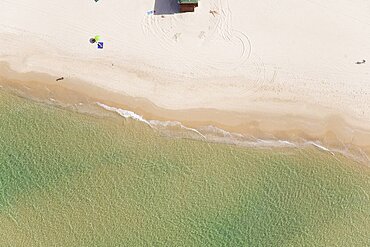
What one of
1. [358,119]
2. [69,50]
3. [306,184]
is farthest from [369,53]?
[69,50]

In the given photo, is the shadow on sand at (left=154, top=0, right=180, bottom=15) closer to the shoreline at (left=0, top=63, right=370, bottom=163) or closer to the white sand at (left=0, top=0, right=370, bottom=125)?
the white sand at (left=0, top=0, right=370, bottom=125)

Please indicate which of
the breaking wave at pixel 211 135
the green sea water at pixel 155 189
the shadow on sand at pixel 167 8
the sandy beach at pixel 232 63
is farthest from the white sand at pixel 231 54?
the green sea water at pixel 155 189

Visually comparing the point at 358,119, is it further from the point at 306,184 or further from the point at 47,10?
the point at 47,10

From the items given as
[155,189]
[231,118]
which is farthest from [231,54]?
[155,189]

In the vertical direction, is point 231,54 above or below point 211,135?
above

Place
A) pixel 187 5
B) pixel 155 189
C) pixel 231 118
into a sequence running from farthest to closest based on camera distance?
1. pixel 231 118
2. pixel 155 189
3. pixel 187 5

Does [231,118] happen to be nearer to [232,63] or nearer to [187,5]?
[232,63]

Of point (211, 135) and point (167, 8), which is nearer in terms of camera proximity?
point (167, 8)
